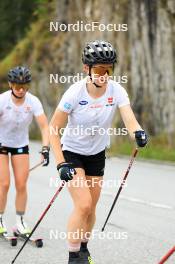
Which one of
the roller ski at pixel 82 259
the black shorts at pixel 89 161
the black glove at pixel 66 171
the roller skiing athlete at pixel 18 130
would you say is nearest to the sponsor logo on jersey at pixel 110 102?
the black shorts at pixel 89 161

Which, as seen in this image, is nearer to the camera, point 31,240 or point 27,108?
point 31,240

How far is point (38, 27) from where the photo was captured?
33.8 meters

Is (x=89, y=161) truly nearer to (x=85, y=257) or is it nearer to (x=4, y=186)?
(x=85, y=257)

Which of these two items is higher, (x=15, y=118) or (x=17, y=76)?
(x=17, y=76)

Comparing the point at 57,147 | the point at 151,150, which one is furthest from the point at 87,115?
the point at 151,150

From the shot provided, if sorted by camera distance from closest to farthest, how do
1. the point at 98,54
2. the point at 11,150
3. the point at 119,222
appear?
the point at 98,54
the point at 11,150
the point at 119,222

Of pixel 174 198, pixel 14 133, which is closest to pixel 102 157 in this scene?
pixel 14 133

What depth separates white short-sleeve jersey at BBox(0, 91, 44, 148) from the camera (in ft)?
26.2

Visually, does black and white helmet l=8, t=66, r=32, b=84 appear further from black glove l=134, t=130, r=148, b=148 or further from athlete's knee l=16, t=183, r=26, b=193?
→ black glove l=134, t=130, r=148, b=148

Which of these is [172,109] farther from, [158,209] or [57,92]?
[158,209]

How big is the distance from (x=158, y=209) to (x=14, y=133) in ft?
9.86

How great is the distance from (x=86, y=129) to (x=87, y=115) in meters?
0.15

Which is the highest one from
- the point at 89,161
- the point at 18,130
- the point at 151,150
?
the point at 18,130

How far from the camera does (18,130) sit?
8102mm
